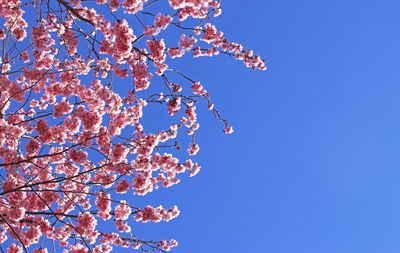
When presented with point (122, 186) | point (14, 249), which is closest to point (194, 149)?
point (122, 186)

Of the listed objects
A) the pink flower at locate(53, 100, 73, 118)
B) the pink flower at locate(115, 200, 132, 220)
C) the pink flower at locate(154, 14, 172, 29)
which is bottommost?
the pink flower at locate(115, 200, 132, 220)

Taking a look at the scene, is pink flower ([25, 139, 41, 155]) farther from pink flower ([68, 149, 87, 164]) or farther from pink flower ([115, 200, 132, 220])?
pink flower ([115, 200, 132, 220])

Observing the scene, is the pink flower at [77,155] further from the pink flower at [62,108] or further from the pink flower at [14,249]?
the pink flower at [14,249]

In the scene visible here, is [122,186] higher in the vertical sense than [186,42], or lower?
lower

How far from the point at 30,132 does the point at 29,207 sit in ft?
5.46

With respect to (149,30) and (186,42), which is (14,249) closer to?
(149,30)

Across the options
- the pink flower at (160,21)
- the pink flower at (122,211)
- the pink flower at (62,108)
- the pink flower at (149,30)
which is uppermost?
the pink flower at (160,21)

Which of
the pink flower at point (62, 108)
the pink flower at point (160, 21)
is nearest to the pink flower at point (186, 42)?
the pink flower at point (160, 21)

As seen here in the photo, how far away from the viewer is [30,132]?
295 inches

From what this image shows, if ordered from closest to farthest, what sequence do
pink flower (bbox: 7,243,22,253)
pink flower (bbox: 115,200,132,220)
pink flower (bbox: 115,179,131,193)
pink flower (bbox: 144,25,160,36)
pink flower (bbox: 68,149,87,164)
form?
pink flower (bbox: 144,25,160,36), pink flower (bbox: 7,243,22,253), pink flower (bbox: 68,149,87,164), pink flower (bbox: 115,179,131,193), pink flower (bbox: 115,200,132,220)

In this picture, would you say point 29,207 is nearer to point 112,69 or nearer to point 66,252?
point 66,252

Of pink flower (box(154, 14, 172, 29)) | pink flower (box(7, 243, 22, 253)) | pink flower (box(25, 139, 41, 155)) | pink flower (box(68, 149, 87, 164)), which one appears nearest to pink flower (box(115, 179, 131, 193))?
pink flower (box(68, 149, 87, 164))

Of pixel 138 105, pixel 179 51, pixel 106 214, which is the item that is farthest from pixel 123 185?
pixel 179 51

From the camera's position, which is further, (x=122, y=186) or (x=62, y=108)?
(x=122, y=186)
